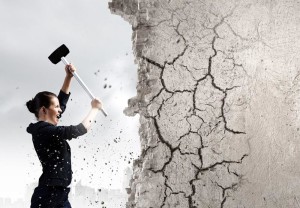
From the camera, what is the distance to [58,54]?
2865 mm

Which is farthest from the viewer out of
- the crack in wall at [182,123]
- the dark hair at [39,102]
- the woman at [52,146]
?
the crack in wall at [182,123]

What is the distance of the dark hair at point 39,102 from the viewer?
8.75 ft

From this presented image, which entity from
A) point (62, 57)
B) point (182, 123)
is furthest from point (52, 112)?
point (182, 123)

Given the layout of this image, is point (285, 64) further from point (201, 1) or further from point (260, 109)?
point (201, 1)

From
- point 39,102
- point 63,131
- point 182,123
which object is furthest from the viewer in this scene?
point 182,123

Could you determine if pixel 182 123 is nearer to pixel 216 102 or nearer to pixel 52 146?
pixel 216 102

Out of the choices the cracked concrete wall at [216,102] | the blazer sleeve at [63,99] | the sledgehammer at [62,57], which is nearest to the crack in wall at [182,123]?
the cracked concrete wall at [216,102]

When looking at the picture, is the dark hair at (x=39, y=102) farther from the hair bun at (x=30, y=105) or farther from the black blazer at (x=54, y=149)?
the black blazer at (x=54, y=149)

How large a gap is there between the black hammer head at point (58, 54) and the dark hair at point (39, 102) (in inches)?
9.6

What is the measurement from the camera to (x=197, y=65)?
9.45 ft

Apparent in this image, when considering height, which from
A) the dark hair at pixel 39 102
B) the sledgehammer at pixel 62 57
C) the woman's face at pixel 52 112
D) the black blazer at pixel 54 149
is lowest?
the black blazer at pixel 54 149

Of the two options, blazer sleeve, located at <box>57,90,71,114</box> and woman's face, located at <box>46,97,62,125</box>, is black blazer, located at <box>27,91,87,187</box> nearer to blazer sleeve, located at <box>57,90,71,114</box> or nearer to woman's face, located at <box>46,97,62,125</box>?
woman's face, located at <box>46,97,62,125</box>

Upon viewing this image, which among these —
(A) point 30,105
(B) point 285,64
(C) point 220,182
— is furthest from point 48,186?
(B) point 285,64

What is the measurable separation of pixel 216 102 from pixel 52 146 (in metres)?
0.94
